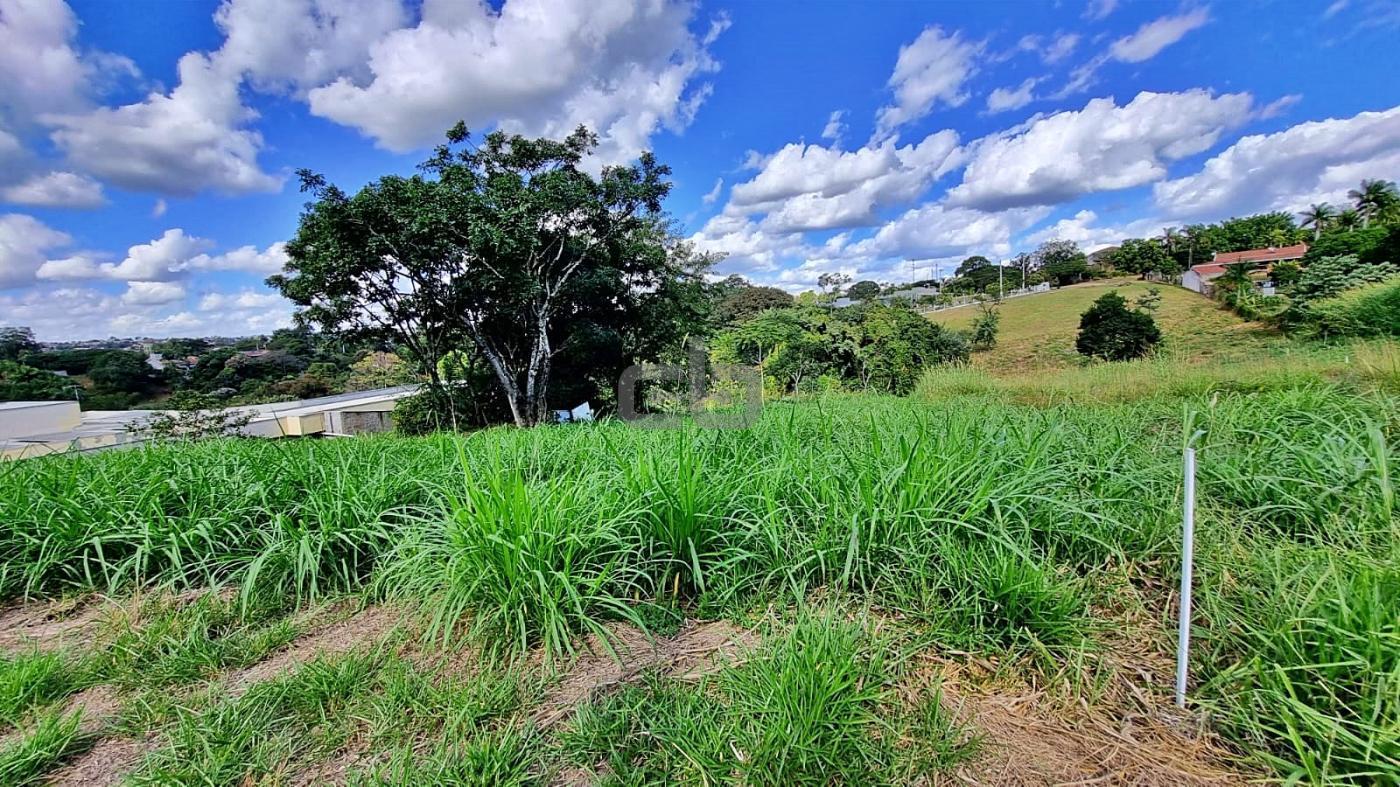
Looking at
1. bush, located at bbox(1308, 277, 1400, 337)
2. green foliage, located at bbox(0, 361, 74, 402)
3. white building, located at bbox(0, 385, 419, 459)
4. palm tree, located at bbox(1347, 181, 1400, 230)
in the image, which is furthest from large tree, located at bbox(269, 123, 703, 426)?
palm tree, located at bbox(1347, 181, 1400, 230)

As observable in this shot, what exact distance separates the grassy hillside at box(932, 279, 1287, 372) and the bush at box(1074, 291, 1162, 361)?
52 cm

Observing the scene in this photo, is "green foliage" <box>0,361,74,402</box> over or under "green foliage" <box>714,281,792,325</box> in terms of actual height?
under

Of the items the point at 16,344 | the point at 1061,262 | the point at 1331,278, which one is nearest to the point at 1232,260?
the point at 1061,262

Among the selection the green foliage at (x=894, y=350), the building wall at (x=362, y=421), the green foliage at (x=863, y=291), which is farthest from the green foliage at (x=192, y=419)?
the green foliage at (x=863, y=291)

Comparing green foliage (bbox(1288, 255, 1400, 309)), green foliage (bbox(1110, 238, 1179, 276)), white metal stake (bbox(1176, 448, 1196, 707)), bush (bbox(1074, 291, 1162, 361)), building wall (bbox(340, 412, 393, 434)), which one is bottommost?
building wall (bbox(340, 412, 393, 434))

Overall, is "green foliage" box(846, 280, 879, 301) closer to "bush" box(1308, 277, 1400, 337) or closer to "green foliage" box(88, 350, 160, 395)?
"bush" box(1308, 277, 1400, 337)

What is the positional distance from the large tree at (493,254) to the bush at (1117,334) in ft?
44.9

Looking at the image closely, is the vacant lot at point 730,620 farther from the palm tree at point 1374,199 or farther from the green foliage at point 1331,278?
the palm tree at point 1374,199

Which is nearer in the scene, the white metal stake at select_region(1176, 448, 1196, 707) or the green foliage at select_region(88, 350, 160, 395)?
the white metal stake at select_region(1176, 448, 1196, 707)

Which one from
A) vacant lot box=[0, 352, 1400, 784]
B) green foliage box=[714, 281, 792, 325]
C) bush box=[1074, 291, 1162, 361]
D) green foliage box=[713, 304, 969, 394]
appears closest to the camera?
vacant lot box=[0, 352, 1400, 784]

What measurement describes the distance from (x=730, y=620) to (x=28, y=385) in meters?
40.1

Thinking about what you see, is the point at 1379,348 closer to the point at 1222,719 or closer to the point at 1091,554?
the point at 1091,554

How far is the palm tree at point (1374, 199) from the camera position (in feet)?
99.3

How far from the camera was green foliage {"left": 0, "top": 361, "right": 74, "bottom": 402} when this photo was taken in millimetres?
23305
